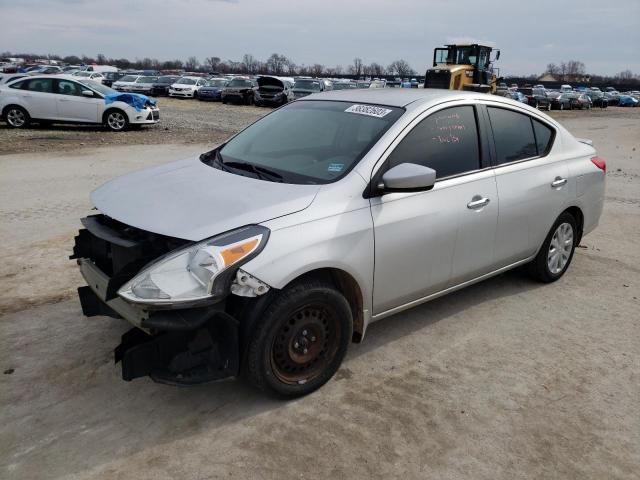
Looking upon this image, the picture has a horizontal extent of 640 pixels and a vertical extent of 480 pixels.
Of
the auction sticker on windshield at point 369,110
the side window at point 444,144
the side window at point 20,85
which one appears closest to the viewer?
the side window at point 444,144

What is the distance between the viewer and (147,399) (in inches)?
128

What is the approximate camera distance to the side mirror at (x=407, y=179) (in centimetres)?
327

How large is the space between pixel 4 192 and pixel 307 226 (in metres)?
6.99

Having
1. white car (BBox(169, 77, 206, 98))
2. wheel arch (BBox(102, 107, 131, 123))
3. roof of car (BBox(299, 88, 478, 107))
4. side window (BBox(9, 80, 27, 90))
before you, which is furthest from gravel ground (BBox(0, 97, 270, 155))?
white car (BBox(169, 77, 206, 98))

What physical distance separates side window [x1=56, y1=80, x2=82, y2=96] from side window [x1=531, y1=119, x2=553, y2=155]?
15.0 meters

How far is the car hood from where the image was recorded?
2.95m

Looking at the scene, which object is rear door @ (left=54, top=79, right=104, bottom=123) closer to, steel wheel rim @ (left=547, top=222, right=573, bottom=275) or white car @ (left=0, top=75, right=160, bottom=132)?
white car @ (left=0, top=75, right=160, bottom=132)

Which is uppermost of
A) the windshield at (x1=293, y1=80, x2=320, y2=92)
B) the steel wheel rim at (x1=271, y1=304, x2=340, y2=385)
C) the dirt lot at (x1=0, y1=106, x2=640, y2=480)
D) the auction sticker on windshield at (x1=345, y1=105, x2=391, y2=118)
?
the windshield at (x1=293, y1=80, x2=320, y2=92)

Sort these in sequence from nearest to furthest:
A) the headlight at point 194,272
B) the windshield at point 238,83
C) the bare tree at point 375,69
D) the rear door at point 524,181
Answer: the headlight at point 194,272
the rear door at point 524,181
the windshield at point 238,83
the bare tree at point 375,69

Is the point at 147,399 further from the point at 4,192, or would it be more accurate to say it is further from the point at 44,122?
the point at 44,122

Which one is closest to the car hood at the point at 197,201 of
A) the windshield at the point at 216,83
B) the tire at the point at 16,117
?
the tire at the point at 16,117

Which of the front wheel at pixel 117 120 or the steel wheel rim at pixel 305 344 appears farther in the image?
the front wheel at pixel 117 120

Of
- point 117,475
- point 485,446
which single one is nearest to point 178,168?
point 117,475

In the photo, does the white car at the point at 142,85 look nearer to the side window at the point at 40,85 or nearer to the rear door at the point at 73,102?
the side window at the point at 40,85
